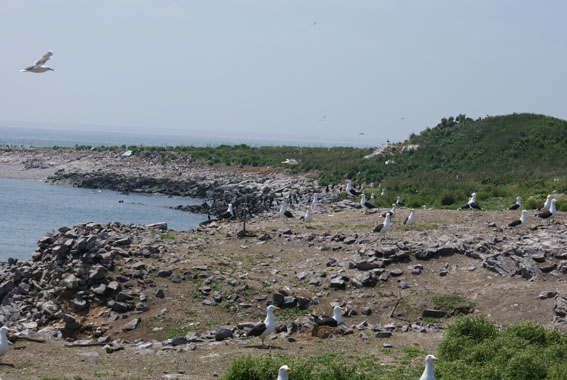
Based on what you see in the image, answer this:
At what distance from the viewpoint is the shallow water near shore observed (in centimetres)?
3619

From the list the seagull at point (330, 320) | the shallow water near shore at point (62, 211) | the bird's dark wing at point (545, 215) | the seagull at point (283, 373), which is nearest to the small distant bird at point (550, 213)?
the bird's dark wing at point (545, 215)

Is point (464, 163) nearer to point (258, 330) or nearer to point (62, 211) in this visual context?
point (62, 211)

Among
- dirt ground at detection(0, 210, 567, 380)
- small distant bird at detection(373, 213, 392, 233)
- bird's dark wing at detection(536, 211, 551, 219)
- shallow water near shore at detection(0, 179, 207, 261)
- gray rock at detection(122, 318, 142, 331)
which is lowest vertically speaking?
shallow water near shore at detection(0, 179, 207, 261)

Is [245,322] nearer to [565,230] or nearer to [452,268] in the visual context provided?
[452,268]

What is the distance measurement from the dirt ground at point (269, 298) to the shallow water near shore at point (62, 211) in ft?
45.8

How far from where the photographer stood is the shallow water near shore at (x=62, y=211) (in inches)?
1425

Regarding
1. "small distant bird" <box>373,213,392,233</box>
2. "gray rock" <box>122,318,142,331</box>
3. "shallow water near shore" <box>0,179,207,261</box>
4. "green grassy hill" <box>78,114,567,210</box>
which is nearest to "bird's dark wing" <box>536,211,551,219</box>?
"green grassy hill" <box>78,114,567,210</box>

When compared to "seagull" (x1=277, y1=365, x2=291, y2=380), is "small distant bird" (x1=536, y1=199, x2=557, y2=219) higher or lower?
higher

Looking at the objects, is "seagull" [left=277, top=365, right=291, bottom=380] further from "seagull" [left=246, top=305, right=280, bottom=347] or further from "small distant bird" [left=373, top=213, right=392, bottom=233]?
"small distant bird" [left=373, top=213, right=392, bottom=233]

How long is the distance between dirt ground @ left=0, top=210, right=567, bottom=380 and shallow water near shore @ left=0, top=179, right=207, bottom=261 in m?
14.0

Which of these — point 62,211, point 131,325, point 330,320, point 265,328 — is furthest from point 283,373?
point 62,211

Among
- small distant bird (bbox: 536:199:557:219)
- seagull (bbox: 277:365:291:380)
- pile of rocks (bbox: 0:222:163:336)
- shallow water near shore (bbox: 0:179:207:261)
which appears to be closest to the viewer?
seagull (bbox: 277:365:291:380)

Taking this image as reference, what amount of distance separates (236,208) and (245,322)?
105 feet

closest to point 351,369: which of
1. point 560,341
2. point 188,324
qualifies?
point 560,341
